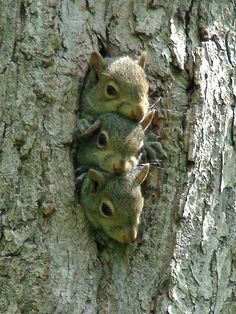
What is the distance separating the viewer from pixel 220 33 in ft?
15.8

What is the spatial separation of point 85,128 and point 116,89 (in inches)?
12.3

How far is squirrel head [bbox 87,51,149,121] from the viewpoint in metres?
4.50

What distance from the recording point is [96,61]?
4.48 m

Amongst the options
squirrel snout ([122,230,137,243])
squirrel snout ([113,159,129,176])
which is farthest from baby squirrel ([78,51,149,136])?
squirrel snout ([122,230,137,243])

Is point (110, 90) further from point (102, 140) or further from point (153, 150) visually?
point (153, 150)

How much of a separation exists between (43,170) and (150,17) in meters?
1.05

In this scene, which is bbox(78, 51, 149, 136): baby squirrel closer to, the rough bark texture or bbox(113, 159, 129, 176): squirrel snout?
the rough bark texture

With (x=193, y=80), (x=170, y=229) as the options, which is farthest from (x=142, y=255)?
(x=193, y=80)

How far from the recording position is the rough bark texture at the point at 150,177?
165 inches

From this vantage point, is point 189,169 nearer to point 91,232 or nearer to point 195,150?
point 195,150

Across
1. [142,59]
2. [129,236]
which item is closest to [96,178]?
[129,236]

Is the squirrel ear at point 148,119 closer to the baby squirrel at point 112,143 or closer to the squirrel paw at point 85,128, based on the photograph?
the baby squirrel at point 112,143

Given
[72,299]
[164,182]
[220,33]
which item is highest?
[220,33]

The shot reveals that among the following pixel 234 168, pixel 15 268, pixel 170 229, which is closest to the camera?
pixel 15 268
